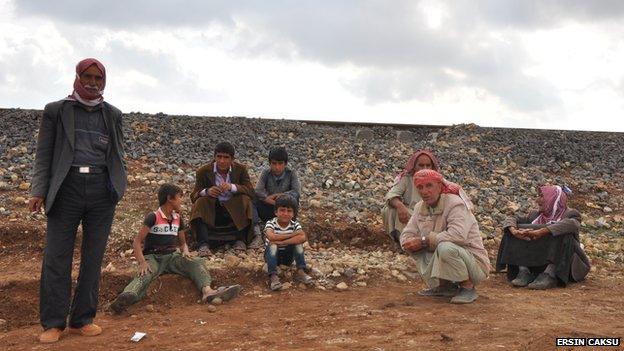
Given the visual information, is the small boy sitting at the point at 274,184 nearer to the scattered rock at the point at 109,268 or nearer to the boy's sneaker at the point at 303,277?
the boy's sneaker at the point at 303,277

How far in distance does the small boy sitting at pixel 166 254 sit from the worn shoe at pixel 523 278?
107 inches

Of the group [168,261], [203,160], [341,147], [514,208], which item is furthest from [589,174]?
[168,261]

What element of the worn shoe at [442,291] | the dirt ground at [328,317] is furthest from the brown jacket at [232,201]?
the worn shoe at [442,291]

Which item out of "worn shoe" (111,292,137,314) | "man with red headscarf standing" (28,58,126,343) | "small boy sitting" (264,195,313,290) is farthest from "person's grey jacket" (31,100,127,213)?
"small boy sitting" (264,195,313,290)

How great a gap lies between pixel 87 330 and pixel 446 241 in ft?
9.34

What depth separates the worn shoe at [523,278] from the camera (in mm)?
6219

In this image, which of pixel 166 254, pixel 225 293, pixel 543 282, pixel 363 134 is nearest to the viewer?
pixel 225 293

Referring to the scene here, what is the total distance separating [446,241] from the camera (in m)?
5.23

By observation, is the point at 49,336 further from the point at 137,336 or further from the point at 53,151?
the point at 53,151

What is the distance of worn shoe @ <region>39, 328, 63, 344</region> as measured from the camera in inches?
173

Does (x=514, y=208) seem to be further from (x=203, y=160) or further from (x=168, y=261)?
(x=168, y=261)

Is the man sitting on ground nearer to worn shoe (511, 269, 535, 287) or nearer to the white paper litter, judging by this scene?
the white paper litter

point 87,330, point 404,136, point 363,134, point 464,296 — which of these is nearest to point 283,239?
point 464,296

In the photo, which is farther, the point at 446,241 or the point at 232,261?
the point at 232,261
